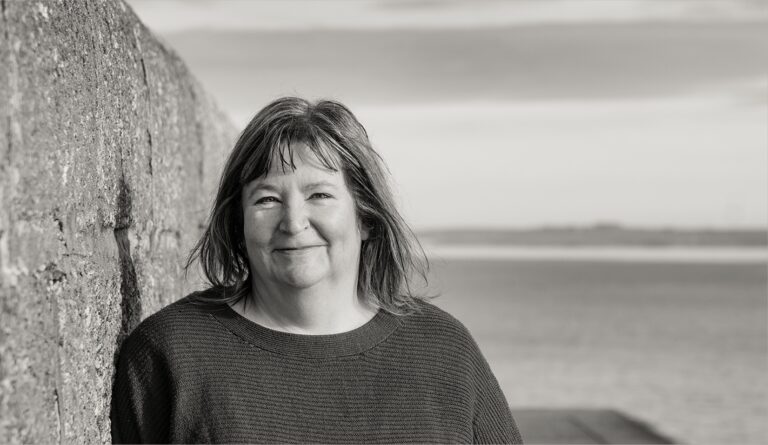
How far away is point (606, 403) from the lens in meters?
23.2

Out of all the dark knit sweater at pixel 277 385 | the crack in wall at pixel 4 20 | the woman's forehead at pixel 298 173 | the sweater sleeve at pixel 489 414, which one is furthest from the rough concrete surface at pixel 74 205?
the sweater sleeve at pixel 489 414

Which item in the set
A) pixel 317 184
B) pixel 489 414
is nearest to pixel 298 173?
pixel 317 184

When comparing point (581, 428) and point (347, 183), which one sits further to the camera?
point (581, 428)

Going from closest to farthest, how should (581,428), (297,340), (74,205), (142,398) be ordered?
(74,205)
(142,398)
(297,340)
(581,428)

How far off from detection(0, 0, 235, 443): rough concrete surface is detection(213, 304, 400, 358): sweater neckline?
10.2 inches

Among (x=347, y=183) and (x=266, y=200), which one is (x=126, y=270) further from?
(x=347, y=183)

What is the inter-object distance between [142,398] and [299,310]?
15.0 inches

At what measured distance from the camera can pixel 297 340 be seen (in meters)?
2.26

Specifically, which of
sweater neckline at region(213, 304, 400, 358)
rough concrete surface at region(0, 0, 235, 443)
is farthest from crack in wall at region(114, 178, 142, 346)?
sweater neckline at region(213, 304, 400, 358)

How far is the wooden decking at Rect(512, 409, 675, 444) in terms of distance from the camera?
329 inches

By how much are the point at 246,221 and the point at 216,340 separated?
27 cm

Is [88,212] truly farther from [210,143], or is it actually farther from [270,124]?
[210,143]

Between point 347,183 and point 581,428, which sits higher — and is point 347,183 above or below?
above

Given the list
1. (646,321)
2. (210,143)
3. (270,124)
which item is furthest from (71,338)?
(646,321)
